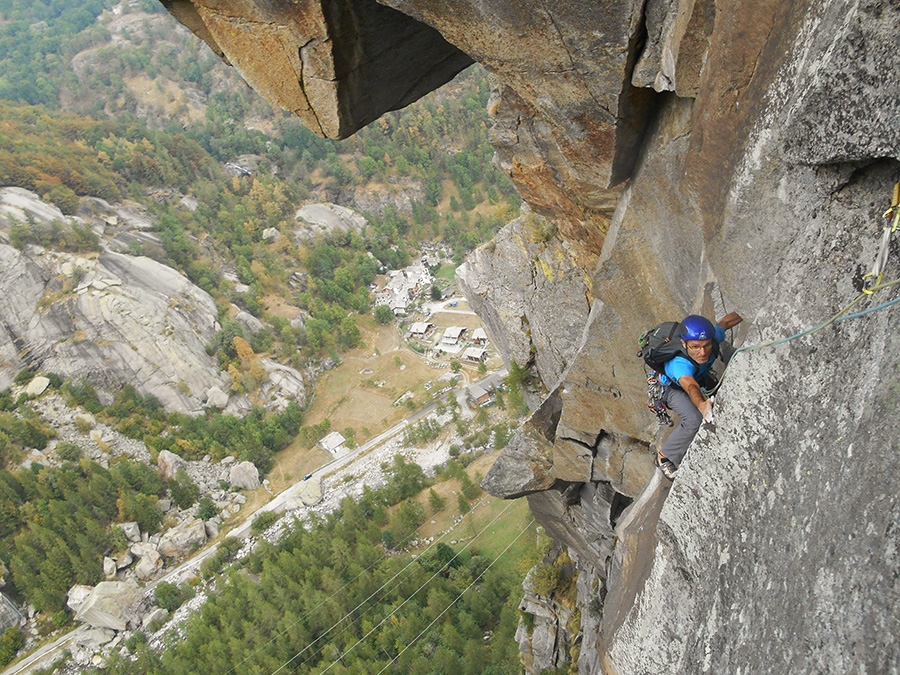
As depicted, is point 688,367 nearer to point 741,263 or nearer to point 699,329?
point 699,329

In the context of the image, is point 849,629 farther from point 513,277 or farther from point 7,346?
point 7,346

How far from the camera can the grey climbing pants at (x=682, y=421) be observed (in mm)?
6840

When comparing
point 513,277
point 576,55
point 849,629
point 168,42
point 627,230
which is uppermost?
point 168,42

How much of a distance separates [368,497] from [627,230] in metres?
40.4

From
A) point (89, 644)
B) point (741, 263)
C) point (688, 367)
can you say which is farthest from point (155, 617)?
point (741, 263)

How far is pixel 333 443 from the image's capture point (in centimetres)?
5838

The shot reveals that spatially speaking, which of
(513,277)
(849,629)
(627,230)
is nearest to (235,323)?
(513,277)

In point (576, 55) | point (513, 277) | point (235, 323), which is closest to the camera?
point (576, 55)

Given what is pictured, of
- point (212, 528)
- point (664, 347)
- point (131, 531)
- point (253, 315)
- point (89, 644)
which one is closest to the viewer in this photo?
point (664, 347)

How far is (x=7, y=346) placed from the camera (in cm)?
6166

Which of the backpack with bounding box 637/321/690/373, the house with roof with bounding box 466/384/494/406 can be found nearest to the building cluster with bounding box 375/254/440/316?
the house with roof with bounding box 466/384/494/406

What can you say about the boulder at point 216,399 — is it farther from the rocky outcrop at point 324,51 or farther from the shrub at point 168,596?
the rocky outcrop at point 324,51

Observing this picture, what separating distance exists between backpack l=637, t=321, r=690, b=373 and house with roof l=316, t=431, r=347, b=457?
172 ft

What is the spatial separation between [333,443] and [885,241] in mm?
57137
